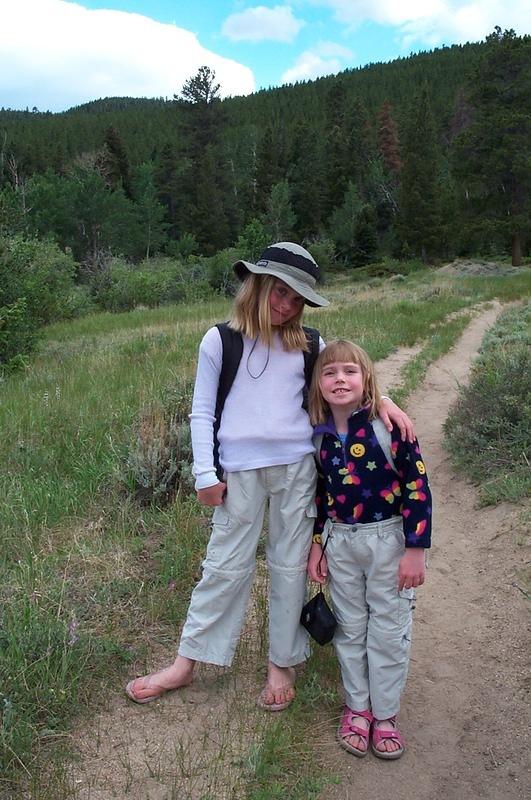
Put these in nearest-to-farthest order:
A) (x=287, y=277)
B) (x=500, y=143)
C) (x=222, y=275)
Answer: (x=287, y=277), (x=500, y=143), (x=222, y=275)

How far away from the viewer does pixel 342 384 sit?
245 cm

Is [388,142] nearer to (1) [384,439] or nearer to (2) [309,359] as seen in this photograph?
(2) [309,359]

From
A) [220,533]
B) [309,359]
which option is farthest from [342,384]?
[220,533]

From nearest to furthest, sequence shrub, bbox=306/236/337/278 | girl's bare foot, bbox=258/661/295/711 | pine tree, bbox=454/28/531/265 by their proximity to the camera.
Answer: girl's bare foot, bbox=258/661/295/711 < pine tree, bbox=454/28/531/265 < shrub, bbox=306/236/337/278

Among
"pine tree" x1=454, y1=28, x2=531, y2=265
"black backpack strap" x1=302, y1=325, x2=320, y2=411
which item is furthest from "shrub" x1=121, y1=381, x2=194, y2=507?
"pine tree" x1=454, y1=28, x2=531, y2=265

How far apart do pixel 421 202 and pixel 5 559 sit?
41.5 m

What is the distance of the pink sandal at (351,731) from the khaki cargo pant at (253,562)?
0.30 meters

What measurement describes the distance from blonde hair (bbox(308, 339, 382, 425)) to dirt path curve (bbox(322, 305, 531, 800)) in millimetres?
1345

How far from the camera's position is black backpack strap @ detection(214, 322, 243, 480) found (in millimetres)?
2529

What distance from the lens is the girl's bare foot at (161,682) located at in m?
2.64

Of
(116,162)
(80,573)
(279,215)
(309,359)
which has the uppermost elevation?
(116,162)

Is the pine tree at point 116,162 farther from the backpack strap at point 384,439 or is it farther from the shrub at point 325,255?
the backpack strap at point 384,439

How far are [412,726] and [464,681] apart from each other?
1.29ft

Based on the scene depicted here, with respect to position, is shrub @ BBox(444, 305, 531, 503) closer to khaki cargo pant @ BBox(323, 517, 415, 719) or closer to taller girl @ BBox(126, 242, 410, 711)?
khaki cargo pant @ BBox(323, 517, 415, 719)
